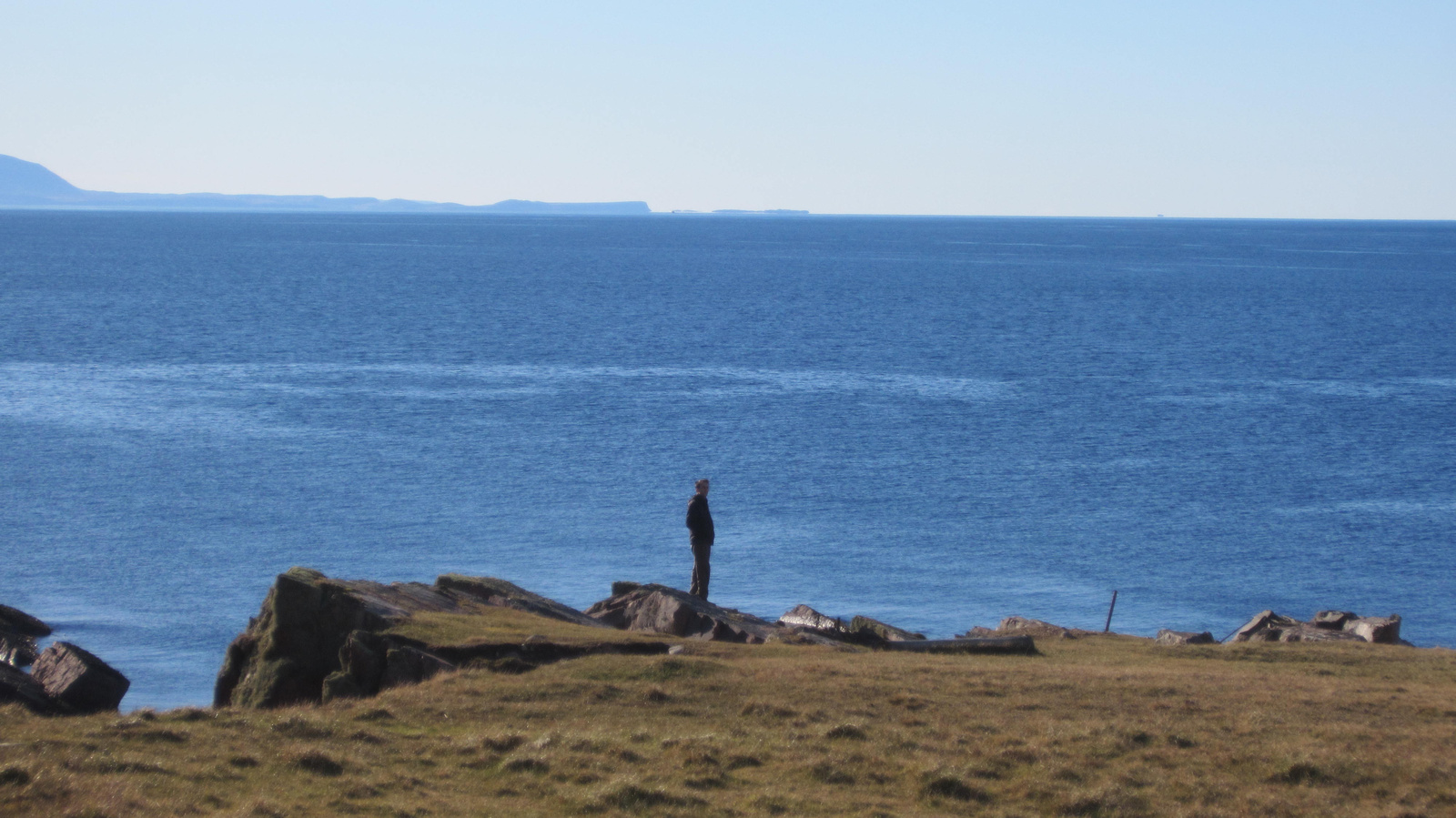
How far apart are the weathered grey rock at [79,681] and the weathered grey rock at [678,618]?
28.7 feet

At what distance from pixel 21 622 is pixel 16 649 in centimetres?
406

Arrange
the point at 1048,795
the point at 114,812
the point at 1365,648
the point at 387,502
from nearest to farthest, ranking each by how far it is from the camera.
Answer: the point at 114,812 < the point at 1048,795 < the point at 1365,648 < the point at 387,502

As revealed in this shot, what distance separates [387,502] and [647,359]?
46.9 meters

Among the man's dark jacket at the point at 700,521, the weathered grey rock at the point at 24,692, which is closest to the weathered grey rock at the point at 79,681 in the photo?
the weathered grey rock at the point at 24,692

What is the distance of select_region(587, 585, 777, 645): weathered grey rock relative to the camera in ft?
75.3

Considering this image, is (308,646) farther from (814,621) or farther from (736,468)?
(736,468)

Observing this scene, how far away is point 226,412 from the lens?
7431 centimetres

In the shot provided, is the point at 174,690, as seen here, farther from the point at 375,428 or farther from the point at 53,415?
the point at 53,415

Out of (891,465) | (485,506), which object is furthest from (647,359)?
Answer: (485,506)

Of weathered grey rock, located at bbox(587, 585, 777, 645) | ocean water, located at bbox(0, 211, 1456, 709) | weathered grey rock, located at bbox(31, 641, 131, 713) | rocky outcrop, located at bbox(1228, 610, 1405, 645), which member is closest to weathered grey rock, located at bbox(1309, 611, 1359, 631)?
rocky outcrop, located at bbox(1228, 610, 1405, 645)

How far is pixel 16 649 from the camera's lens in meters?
31.9

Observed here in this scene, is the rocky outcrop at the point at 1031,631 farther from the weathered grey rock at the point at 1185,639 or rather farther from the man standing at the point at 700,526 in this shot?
the man standing at the point at 700,526

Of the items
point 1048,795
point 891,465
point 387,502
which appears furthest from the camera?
point 891,465

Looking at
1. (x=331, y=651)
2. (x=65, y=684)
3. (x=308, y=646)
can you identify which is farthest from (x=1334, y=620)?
(x=65, y=684)
